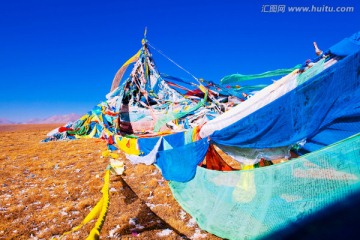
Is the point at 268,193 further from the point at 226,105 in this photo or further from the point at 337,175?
the point at 226,105

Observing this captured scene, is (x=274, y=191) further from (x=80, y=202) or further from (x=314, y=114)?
(x=80, y=202)

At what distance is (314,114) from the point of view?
10.5 feet

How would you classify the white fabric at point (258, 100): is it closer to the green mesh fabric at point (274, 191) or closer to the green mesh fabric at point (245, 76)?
the green mesh fabric at point (274, 191)

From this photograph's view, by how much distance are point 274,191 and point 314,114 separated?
1147 mm

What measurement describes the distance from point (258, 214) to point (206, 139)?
1662 millimetres

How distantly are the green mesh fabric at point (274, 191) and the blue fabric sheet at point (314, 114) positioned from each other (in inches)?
27.3

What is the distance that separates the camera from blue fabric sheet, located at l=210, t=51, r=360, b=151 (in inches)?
114

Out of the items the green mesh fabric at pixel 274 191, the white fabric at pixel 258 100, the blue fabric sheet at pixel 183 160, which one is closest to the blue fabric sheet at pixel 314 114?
the white fabric at pixel 258 100

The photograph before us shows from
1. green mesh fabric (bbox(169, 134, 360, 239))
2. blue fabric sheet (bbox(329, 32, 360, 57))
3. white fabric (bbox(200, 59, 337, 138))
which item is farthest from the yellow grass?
blue fabric sheet (bbox(329, 32, 360, 57))

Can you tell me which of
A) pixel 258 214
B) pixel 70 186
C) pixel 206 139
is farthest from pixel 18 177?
pixel 258 214

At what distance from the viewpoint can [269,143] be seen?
3.71m

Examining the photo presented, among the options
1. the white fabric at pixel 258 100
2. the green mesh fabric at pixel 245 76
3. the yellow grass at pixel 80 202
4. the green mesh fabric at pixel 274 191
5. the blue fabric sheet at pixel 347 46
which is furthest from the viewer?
the green mesh fabric at pixel 245 76

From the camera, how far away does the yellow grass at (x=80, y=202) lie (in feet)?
13.5

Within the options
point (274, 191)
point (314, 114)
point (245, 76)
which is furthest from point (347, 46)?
point (245, 76)
